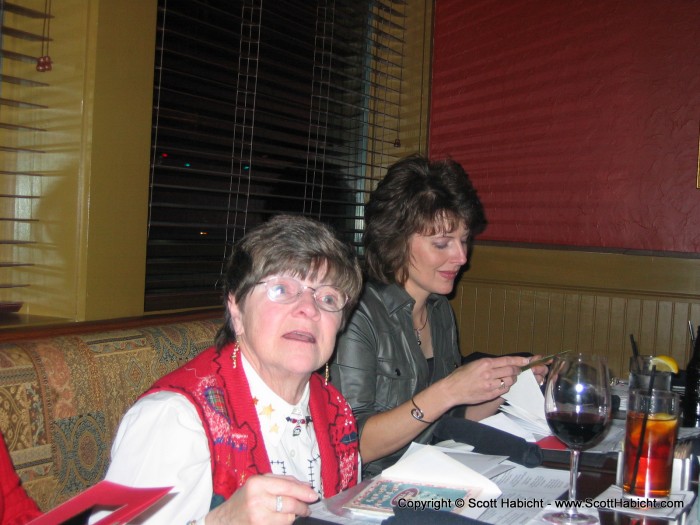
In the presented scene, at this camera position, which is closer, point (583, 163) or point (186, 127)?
point (186, 127)

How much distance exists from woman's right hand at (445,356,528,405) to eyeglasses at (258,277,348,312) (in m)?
0.40

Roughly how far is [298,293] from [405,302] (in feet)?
2.69

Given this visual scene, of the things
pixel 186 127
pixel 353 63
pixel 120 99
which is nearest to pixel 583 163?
pixel 353 63

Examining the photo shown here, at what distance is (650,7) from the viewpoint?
342cm

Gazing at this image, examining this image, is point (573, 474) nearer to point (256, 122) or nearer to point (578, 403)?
point (578, 403)

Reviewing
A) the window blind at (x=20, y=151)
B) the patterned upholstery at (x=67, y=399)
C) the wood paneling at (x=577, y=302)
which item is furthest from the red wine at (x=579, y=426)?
the wood paneling at (x=577, y=302)

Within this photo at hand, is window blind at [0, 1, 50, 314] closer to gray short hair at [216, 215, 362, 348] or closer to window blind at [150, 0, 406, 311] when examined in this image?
window blind at [150, 0, 406, 311]

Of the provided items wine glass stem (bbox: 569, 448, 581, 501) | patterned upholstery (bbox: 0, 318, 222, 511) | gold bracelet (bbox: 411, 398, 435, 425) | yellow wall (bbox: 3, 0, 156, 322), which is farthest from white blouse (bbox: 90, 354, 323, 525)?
yellow wall (bbox: 3, 0, 156, 322)

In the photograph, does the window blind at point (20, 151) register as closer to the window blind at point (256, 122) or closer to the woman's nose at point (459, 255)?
the window blind at point (256, 122)

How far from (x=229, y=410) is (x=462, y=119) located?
9.57 feet

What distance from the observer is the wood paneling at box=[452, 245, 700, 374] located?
11.1 ft

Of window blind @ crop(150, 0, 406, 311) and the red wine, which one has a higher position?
window blind @ crop(150, 0, 406, 311)

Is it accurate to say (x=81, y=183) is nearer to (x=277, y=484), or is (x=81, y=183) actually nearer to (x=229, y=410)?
(x=229, y=410)

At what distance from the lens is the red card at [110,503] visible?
773mm
